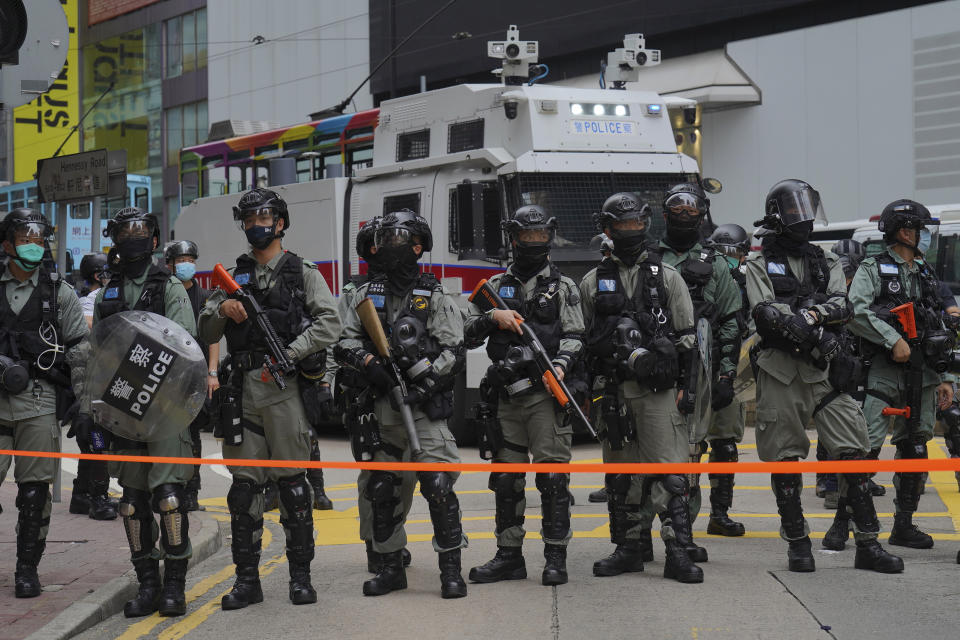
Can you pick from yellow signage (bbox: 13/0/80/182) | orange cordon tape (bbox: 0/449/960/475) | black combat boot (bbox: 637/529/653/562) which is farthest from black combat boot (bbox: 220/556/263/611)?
yellow signage (bbox: 13/0/80/182)

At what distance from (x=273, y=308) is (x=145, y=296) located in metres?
0.70

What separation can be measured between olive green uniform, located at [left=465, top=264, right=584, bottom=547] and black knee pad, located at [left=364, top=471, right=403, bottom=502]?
64cm

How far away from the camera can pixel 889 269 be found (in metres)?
8.08

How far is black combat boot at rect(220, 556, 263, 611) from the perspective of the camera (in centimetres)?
683

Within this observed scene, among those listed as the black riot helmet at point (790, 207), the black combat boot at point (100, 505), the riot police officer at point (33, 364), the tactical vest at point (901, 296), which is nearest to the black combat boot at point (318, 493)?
the black combat boot at point (100, 505)

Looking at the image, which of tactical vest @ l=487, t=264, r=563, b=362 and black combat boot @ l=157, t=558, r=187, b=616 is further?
tactical vest @ l=487, t=264, r=563, b=362

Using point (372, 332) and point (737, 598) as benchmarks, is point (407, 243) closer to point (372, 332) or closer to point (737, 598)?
point (372, 332)

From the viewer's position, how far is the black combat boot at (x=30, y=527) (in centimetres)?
714

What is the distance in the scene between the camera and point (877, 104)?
77.9 ft

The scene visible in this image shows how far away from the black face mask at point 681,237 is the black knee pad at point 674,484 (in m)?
1.58

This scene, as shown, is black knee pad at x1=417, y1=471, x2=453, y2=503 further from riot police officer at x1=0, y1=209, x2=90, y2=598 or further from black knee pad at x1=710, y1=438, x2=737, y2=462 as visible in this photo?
black knee pad at x1=710, y1=438, x2=737, y2=462

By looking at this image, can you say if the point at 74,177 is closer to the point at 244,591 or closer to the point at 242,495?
the point at 242,495

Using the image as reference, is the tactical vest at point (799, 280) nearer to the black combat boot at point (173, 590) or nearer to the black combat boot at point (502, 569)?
the black combat boot at point (502, 569)

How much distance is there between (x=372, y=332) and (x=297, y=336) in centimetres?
41
